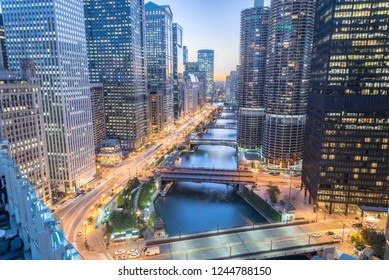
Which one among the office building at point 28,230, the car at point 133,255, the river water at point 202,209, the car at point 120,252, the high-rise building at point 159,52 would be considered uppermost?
the high-rise building at point 159,52

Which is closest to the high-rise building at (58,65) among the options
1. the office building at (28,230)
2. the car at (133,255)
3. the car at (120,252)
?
the car at (120,252)

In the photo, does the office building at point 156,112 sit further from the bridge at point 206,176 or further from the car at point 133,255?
the car at point 133,255

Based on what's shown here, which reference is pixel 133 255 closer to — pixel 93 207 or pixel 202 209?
pixel 93 207

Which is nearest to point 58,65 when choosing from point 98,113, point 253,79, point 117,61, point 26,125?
point 26,125

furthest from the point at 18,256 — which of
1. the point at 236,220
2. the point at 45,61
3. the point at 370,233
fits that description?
the point at 45,61

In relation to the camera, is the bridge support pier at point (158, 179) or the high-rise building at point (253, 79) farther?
the high-rise building at point (253, 79)

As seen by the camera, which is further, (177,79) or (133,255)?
(177,79)
